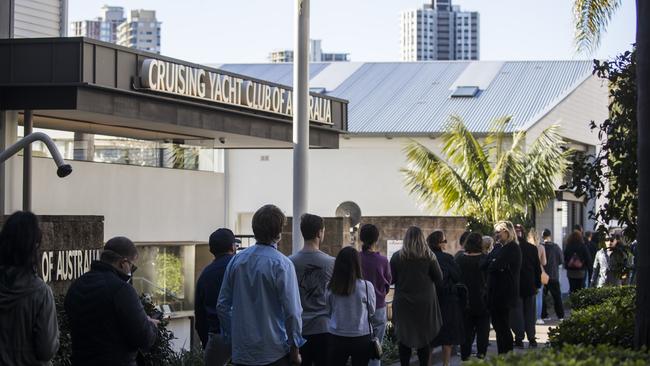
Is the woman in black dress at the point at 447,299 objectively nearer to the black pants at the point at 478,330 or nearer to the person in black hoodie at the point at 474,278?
the person in black hoodie at the point at 474,278

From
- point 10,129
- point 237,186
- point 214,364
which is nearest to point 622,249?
point 214,364

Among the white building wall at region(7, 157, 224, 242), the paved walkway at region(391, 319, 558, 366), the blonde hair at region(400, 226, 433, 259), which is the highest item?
the white building wall at region(7, 157, 224, 242)

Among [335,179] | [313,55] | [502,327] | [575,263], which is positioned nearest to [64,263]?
[502,327]

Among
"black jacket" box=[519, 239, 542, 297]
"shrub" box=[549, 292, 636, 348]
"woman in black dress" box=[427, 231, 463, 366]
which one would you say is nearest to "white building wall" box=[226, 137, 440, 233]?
"black jacket" box=[519, 239, 542, 297]

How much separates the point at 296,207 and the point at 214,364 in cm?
502

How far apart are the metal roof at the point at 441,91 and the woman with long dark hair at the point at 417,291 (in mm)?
25269

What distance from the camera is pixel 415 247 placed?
12836 mm

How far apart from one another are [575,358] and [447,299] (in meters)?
6.77

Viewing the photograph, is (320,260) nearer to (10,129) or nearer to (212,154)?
(10,129)

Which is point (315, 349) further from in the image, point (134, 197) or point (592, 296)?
point (134, 197)

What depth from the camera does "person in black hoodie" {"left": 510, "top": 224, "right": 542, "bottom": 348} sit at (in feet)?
55.0

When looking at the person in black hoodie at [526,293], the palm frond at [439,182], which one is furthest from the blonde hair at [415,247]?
Result: the palm frond at [439,182]

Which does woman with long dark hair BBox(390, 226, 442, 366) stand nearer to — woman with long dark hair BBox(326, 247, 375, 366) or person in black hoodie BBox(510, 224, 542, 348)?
woman with long dark hair BBox(326, 247, 375, 366)

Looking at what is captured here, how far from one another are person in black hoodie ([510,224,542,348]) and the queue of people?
0.07 feet
